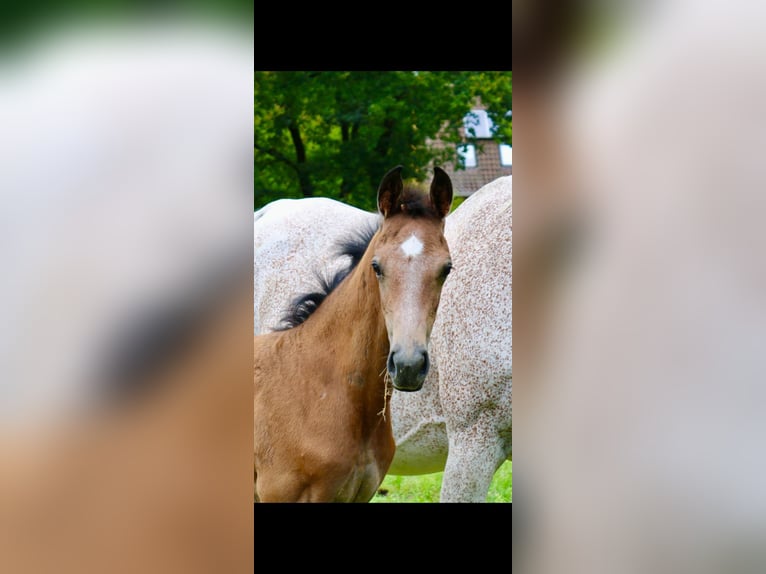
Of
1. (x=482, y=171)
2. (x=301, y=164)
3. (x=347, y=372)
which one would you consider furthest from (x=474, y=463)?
(x=482, y=171)

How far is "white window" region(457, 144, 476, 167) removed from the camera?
14.5 ft

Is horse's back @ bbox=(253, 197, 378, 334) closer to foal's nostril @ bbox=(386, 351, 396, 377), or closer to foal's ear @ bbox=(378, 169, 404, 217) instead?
foal's ear @ bbox=(378, 169, 404, 217)

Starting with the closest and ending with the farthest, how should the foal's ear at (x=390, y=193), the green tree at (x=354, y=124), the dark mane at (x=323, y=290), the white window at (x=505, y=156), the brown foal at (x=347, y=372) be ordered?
the brown foal at (x=347, y=372) → the foal's ear at (x=390, y=193) → the dark mane at (x=323, y=290) → the green tree at (x=354, y=124) → the white window at (x=505, y=156)

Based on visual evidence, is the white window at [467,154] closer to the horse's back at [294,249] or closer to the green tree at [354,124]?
the green tree at [354,124]

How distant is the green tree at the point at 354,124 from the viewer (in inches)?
167

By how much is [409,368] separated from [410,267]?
0.37m

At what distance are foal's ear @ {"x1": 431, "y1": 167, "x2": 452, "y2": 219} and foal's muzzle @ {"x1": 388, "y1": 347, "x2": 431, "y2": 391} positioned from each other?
607 mm

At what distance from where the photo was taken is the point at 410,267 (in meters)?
2.53

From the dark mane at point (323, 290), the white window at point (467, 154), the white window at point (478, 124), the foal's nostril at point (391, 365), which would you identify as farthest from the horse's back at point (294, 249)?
the white window at point (478, 124)
